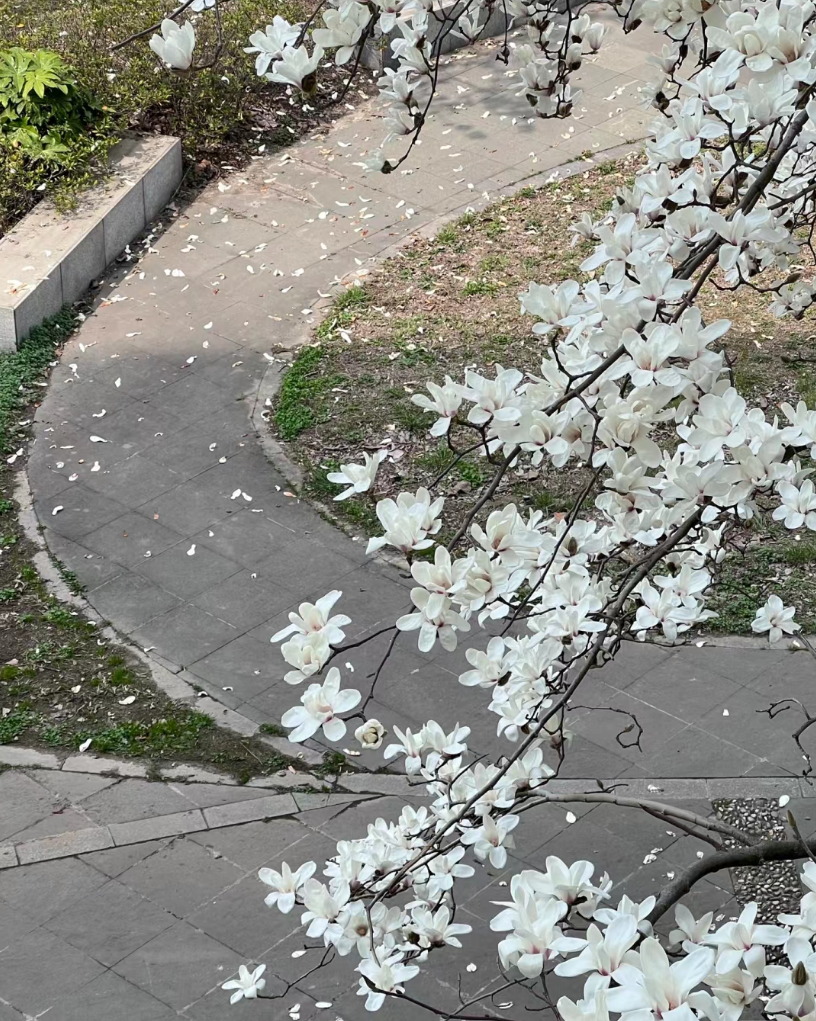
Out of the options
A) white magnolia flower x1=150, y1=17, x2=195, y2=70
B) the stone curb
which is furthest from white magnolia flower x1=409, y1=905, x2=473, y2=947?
the stone curb

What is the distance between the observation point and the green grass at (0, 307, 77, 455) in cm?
837

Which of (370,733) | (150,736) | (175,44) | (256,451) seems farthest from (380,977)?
(256,451)

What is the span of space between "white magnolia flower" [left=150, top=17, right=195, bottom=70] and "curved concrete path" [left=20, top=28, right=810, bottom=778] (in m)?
3.54

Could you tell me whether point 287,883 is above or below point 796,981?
below

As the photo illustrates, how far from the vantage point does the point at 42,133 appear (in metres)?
10.2

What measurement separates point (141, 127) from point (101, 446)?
3.84 metres

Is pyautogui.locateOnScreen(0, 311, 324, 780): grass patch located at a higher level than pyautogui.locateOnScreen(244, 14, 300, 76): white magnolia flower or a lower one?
lower

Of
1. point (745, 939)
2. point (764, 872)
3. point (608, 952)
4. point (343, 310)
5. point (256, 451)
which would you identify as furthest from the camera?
point (343, 310)

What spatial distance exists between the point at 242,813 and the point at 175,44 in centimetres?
347

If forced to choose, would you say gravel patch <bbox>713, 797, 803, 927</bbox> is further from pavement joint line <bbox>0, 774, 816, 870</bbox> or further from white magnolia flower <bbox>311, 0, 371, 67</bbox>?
white magnolia flower <bbox>311, 0, 371, 67</bbox>

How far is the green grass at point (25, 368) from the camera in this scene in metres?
8.37

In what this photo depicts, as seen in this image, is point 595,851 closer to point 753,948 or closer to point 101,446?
point 753,948

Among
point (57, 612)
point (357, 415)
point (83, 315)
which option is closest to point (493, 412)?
point (57, 612)

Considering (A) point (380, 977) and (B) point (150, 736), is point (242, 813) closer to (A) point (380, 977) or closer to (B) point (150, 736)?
(B) point (150, 736)
